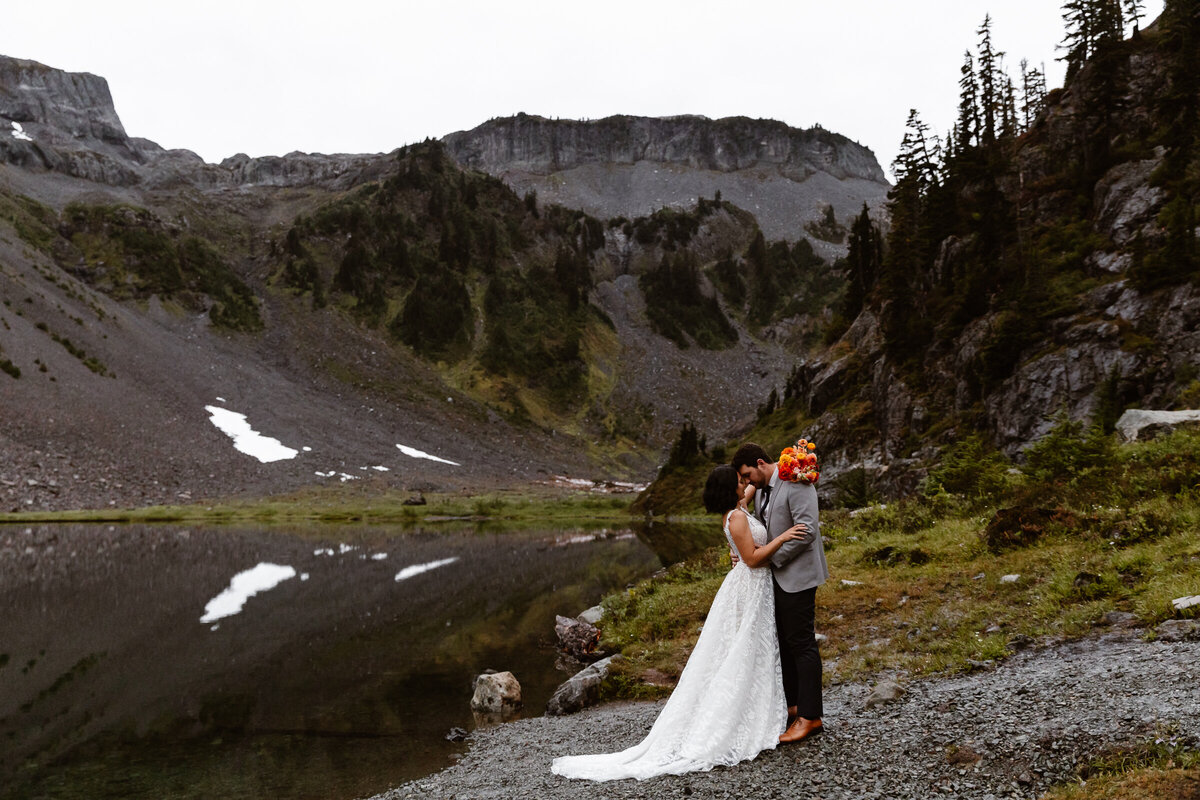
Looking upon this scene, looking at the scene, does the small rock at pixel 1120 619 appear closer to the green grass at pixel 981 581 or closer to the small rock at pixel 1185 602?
the green grass at pixel 981 581

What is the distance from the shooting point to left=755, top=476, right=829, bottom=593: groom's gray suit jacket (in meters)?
8.92

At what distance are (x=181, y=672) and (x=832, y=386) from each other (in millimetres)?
59962

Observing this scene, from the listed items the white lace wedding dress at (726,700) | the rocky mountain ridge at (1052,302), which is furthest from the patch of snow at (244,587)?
the rocky mountain ridge at (1052,302)

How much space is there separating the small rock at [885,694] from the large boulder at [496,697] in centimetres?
772

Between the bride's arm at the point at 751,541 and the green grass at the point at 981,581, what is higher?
the bride's arm at the point at 751,541

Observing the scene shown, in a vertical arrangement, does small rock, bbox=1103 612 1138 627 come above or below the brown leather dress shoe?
above

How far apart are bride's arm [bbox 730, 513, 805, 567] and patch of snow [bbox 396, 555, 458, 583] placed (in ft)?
93.6

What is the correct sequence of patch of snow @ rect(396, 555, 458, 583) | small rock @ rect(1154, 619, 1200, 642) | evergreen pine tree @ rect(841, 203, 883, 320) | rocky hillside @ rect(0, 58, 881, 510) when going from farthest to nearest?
Result: rocky hillside @ rect(0, 58, 881, 510)
evergreen pine tree @ rect(841, 203, 883, 320)
patch of snow @ rect(396, 555, 458, 583)
small rock @ rect(1154, 619, 1200, 642)

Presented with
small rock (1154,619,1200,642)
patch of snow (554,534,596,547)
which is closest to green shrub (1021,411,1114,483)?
small rock (1154,619,1200,642)

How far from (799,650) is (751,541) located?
1.37 metres

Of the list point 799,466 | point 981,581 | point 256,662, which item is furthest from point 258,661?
point 981,581

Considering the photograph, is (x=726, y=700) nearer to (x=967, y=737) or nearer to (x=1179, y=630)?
(x=967, y=737)

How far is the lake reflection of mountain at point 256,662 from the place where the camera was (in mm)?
12398

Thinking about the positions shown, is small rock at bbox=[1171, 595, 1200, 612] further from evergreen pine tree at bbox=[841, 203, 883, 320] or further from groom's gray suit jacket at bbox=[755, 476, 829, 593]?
evergreen pine tree at bbox=[841, 203, 883, 320]
